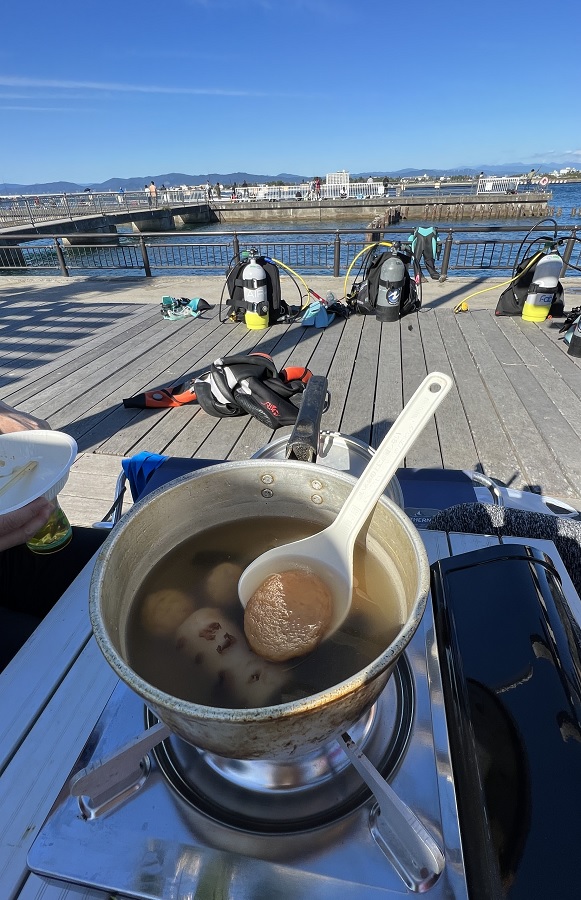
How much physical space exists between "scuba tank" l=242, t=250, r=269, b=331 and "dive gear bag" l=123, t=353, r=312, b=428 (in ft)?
6.13

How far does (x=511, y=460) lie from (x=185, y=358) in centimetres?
322

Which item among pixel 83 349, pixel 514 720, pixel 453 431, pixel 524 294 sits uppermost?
pixel 514 720

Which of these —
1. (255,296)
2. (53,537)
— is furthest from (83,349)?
(53,537)

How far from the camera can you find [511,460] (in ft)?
9.01

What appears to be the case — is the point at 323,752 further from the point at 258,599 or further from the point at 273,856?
the point at 258,599

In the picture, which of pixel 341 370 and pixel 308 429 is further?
pixel 341 370

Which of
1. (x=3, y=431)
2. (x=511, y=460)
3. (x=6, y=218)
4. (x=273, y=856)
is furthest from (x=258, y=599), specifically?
(x=6, y=218)

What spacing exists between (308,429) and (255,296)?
14.2ft

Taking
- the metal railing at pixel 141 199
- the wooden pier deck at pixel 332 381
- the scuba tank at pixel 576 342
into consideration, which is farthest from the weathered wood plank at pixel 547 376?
the metal railing at pixel 141 199

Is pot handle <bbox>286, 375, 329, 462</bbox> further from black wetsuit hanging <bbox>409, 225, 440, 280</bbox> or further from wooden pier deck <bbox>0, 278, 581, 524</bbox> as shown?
black wetsuit hanging <bbox>409, 225, 440, 280</bbox>

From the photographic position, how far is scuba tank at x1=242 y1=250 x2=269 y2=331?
16.4 feet

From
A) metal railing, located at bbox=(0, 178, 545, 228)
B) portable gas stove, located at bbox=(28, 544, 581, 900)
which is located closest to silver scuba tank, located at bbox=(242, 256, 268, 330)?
portable gas stove, located at bbox=(28, 544, 581, 900)

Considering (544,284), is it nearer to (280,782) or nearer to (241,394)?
(241,394)

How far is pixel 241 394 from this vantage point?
3.15 meters
